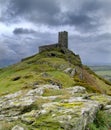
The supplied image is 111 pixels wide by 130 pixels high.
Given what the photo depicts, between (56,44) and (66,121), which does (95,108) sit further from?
(56,44)

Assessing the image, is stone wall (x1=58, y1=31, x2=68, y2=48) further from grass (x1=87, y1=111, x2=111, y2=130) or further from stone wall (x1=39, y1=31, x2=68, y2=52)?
grass (x1=87, y1=111, x2=111, y2=130)

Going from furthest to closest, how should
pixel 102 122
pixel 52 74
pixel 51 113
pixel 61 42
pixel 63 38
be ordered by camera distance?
pixel 63 38, pixel 61 42, pixel 52 74, pixel 102 122, pixel 51 113

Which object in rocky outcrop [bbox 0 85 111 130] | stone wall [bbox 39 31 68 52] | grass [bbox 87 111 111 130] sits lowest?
grass [bbox 87 111 111 130]

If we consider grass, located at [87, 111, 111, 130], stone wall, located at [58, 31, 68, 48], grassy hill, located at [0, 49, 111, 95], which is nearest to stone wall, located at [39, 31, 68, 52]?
stone wall, located at [58, 31, 68, 48]

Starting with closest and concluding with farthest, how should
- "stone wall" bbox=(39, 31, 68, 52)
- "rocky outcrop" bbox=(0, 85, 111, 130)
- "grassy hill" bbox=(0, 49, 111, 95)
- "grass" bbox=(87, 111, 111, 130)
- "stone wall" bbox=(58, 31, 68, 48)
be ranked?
"rocky outcrop" bbox=(0, 85, 111, 130) → "grass" bbox=(87, 111, 111, 130) → "grassy hill" bbox=(0, 49, 111, 95) → "stone wall" bbox=(39, 31, 68, 52) → "stone wall" bbox=(58, 31, 68, 48)

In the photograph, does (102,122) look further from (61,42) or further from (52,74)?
(61,42)

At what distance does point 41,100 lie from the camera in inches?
925

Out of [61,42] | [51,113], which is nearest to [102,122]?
[51,113]

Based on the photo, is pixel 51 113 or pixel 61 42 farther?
pixel 61 42

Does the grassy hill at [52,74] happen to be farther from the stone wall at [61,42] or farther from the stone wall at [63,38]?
the stone wall at [63,38]

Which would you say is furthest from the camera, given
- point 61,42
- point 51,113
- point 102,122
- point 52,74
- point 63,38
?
point 63,38

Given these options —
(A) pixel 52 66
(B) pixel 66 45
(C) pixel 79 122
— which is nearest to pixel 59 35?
(B) pixel 66 45

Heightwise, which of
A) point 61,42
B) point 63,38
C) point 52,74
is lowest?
point 52,74

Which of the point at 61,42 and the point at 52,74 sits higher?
the point at 61,42
